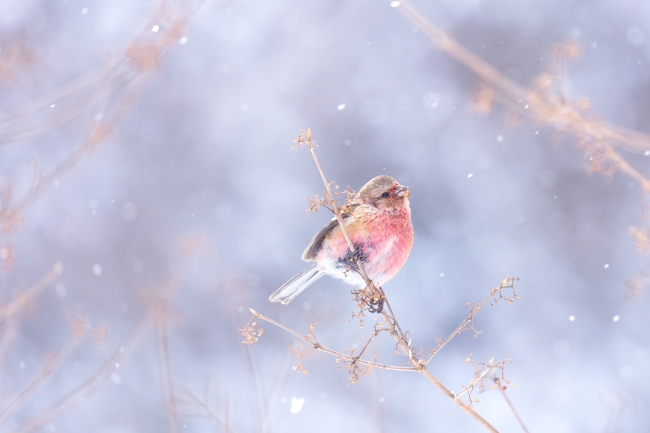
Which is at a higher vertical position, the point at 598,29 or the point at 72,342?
the point at 598,29

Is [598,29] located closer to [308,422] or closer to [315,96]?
[315,96]

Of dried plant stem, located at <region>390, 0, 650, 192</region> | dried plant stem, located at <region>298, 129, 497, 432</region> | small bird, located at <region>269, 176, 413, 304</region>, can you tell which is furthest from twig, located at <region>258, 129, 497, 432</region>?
small bird, located at <region>269, 176, 413, 304</region>

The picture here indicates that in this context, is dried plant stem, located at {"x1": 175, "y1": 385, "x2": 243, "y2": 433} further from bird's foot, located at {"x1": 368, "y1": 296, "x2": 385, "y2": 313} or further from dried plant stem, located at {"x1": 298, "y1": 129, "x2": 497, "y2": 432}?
dried plant stem, located at {"x1": 298, "y1": 129, "x2": 497, "y2": 432}

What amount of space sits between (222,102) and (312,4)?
2.43 m

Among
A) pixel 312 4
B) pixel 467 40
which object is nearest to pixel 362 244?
pixel 467 40

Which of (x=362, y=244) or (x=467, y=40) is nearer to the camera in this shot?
(x=362, y=244)

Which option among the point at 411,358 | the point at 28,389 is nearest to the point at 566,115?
the point at 411,358

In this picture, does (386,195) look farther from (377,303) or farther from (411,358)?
(411,358)

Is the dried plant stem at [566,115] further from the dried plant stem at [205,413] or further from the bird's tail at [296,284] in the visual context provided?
the dried plant stem at [205,413]

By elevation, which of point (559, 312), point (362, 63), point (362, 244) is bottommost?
point (362, 244)

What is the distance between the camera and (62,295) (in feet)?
28.9

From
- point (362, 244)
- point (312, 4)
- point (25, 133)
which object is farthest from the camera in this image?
point (312, 4)

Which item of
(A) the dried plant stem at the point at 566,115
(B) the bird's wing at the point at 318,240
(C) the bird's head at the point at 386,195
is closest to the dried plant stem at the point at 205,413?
(B) the bird's wing at the point at 318,240

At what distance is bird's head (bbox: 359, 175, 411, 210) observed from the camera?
3.38 meters
